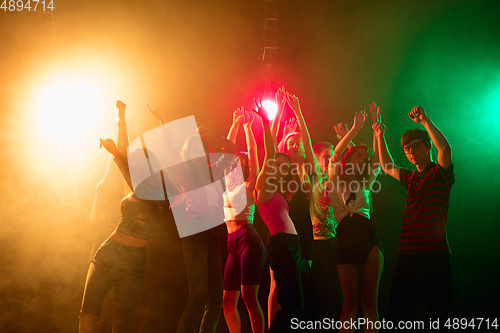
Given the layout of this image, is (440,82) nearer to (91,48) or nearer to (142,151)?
(142,151)

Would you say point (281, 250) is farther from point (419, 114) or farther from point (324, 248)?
point (419, 114)

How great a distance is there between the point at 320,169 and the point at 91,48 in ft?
8.52

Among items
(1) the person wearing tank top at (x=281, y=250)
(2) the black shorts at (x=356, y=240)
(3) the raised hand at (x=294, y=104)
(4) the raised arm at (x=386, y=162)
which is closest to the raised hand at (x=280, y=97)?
(3) the raised hand at (x=294, y=104)

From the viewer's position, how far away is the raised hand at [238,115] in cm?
291

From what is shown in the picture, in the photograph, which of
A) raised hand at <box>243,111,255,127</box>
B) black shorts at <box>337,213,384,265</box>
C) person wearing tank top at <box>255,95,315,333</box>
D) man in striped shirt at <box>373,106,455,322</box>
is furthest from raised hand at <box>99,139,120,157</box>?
man in striped shirt at <box>373,106,455,322</box>

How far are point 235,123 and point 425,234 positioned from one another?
6.08 ft

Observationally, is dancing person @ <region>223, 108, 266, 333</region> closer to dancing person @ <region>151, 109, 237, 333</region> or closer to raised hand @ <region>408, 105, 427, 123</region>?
dancing person @ <region>151, 109, 237, 333</region>

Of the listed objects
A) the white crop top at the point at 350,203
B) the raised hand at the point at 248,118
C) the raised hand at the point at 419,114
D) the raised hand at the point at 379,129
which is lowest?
the white crop top at the point at 350,203

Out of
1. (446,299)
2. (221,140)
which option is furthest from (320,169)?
(446,299)

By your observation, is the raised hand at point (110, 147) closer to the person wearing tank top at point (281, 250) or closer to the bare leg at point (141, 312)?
the person wearing tank top at point (281, 250)

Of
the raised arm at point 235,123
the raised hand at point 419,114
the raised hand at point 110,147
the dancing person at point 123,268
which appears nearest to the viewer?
the dancing person at point 123,268

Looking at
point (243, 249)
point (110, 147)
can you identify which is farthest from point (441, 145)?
point (110, 147)

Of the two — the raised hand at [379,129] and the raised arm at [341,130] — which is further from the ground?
the raised arm at [341,130]

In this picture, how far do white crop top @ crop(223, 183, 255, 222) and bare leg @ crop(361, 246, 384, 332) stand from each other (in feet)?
3.06
